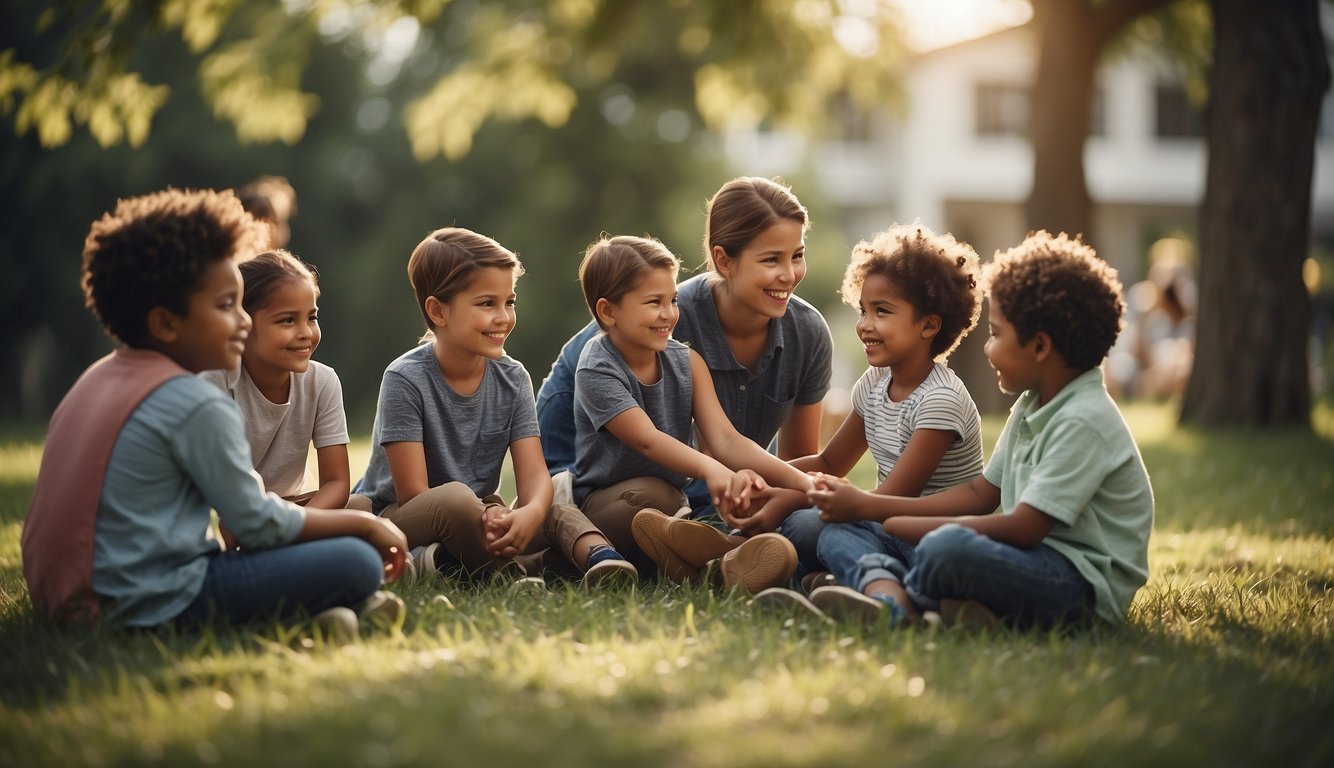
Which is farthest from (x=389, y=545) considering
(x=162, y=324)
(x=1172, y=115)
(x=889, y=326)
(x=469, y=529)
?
(x=1172, y=115)

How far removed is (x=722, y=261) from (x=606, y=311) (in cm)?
54

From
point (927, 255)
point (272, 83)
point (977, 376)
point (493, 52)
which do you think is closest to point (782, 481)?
point (927, 255)

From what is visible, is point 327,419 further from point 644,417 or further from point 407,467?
point 644,417

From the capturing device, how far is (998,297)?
364cm

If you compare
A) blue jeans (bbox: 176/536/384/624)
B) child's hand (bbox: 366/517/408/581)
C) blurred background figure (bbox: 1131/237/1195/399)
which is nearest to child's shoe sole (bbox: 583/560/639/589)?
child's hand (bbox: 366/517/408/581)

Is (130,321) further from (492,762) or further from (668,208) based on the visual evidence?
(668,208)

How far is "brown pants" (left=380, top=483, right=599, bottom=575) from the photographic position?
4039 millimetres

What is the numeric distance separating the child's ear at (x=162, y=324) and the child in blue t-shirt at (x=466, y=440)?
3.55 feet

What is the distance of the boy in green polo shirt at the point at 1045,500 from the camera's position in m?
3.37

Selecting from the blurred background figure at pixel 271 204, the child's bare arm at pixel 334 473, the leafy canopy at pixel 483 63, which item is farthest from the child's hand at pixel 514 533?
the leafy canopy at pixel 483 63

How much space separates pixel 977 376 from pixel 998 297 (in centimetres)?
1041

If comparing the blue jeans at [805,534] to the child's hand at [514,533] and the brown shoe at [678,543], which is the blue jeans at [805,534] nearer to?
the brown shoe at [678,543]

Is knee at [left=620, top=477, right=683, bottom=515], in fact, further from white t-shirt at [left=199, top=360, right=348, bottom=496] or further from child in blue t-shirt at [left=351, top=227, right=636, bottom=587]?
white t-shirt at [left=199, top=360, right=348, bottom=496]

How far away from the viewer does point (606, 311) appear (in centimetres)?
444
